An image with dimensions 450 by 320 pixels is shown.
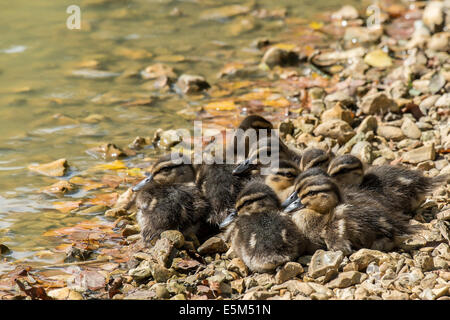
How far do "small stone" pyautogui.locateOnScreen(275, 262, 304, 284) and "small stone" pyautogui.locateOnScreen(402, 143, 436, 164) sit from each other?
189cm

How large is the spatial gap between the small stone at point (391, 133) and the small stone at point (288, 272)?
235 centimetres

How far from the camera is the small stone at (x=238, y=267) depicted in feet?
15.1

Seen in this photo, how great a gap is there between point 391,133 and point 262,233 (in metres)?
2.34

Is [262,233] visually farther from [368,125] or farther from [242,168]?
[368,125]

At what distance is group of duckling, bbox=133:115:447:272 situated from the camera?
454cm

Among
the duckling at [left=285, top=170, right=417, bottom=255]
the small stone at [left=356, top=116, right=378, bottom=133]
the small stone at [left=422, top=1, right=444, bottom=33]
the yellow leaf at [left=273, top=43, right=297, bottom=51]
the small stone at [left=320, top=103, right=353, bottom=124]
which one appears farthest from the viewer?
the yellow leaf at [left=273, top=43, right=297, bottom=51]

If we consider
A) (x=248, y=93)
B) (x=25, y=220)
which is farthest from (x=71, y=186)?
(x=248, y=93)

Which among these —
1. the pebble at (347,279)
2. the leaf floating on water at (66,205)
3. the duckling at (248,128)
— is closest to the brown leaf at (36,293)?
the leaf floating on water at (66,205)

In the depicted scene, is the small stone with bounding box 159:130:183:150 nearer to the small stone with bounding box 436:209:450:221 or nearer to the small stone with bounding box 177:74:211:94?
the small stone with bounding box 177:74:211:94

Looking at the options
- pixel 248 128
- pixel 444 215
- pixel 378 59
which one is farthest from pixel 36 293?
pixel 378 59

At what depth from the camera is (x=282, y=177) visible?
5168 mm

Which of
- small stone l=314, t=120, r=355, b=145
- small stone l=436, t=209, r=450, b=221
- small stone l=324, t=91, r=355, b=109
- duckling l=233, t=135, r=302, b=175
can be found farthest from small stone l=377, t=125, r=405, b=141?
small stone l=436, t=209, r=450, b=221

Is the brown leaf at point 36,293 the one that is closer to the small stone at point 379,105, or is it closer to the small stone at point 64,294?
the small stone at point 64,294

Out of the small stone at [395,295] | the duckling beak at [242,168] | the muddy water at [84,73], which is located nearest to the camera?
the small stone at [395,295]
